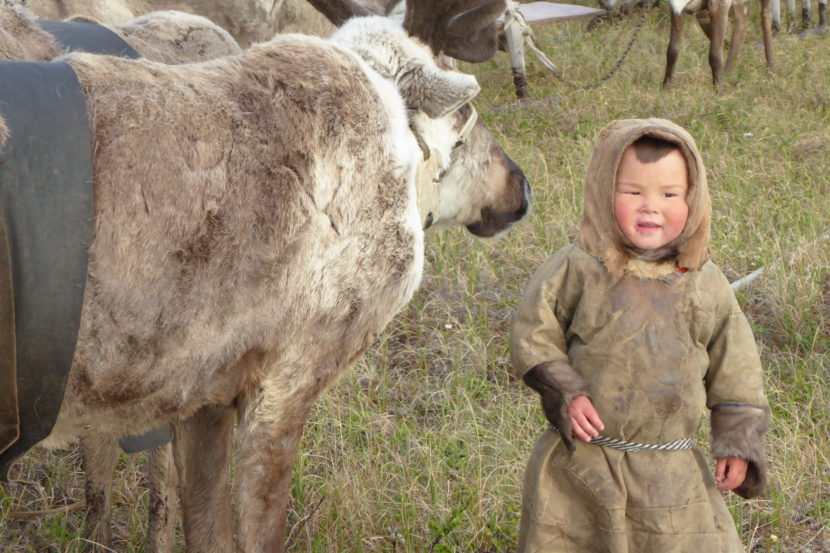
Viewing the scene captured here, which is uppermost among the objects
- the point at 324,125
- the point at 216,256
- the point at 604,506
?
the point at 324,125

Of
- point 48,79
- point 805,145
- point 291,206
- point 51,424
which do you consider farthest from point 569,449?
point 805,145

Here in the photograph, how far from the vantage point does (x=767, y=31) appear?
9.52 meters

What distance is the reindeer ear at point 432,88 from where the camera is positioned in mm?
2607

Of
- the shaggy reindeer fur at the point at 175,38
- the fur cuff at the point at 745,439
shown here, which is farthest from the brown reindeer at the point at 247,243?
the shaggy reindeer fur at the point at 175,38

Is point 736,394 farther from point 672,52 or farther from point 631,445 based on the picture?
point 672,52

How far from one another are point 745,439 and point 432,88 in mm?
1186

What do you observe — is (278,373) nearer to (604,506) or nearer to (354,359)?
(354,359)

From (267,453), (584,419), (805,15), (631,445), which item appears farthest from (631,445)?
(805,15)

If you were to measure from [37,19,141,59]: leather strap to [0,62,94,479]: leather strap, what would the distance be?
95cm

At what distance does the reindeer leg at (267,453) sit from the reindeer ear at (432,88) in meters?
0.81

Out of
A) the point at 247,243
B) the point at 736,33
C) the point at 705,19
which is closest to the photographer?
the point at 247,243

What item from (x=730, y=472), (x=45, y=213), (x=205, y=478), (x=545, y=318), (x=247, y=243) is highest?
(x=45, y=213)

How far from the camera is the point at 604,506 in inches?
87.6

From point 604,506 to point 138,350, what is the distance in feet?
3.58
